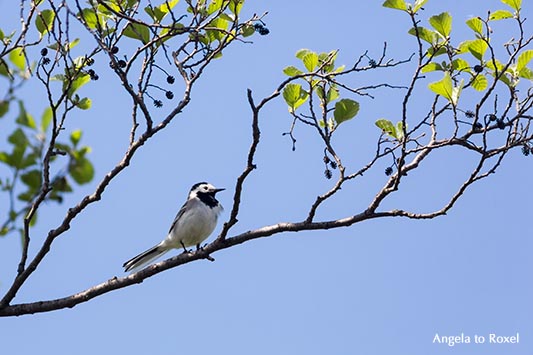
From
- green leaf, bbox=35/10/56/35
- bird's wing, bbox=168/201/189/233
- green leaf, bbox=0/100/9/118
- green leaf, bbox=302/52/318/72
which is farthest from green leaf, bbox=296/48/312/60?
bird's wing, bbox=168/201/189/233

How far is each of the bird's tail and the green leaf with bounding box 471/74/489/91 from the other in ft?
15.2

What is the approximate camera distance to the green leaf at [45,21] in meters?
5.80

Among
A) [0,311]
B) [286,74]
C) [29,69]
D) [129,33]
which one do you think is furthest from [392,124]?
[0,311]

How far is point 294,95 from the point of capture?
593 cm

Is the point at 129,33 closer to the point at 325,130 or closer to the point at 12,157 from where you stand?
the point at 325,130

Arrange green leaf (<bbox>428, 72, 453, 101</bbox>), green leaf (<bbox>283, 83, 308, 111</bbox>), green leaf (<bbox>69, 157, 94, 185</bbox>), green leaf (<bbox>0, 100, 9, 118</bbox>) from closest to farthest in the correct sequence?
green leaf (<bbox>69, 157, 94, 185</bbox>), green leaf (<bbox>0, 100, 9, 118</bbox>), green leaf (<bbox>428, 72, 453, 101</bbox>), green leaf (<bbox>283, 83, 308, 111</bbox>)

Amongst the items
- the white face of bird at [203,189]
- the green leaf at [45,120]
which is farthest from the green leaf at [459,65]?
the white face of bird at [203,189]

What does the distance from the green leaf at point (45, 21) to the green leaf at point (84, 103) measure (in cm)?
51

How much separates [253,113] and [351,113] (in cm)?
93

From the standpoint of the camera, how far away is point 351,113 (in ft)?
19.2

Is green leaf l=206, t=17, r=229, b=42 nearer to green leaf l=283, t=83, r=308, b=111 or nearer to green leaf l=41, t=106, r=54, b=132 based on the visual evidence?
green leaf l=283, t=83, r=308, b=111

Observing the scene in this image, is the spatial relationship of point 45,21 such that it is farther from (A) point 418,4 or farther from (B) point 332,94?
(A) point 418,4

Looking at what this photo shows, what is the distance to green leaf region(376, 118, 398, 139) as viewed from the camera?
5.89 m

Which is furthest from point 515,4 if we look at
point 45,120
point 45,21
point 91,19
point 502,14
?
point 45,120
